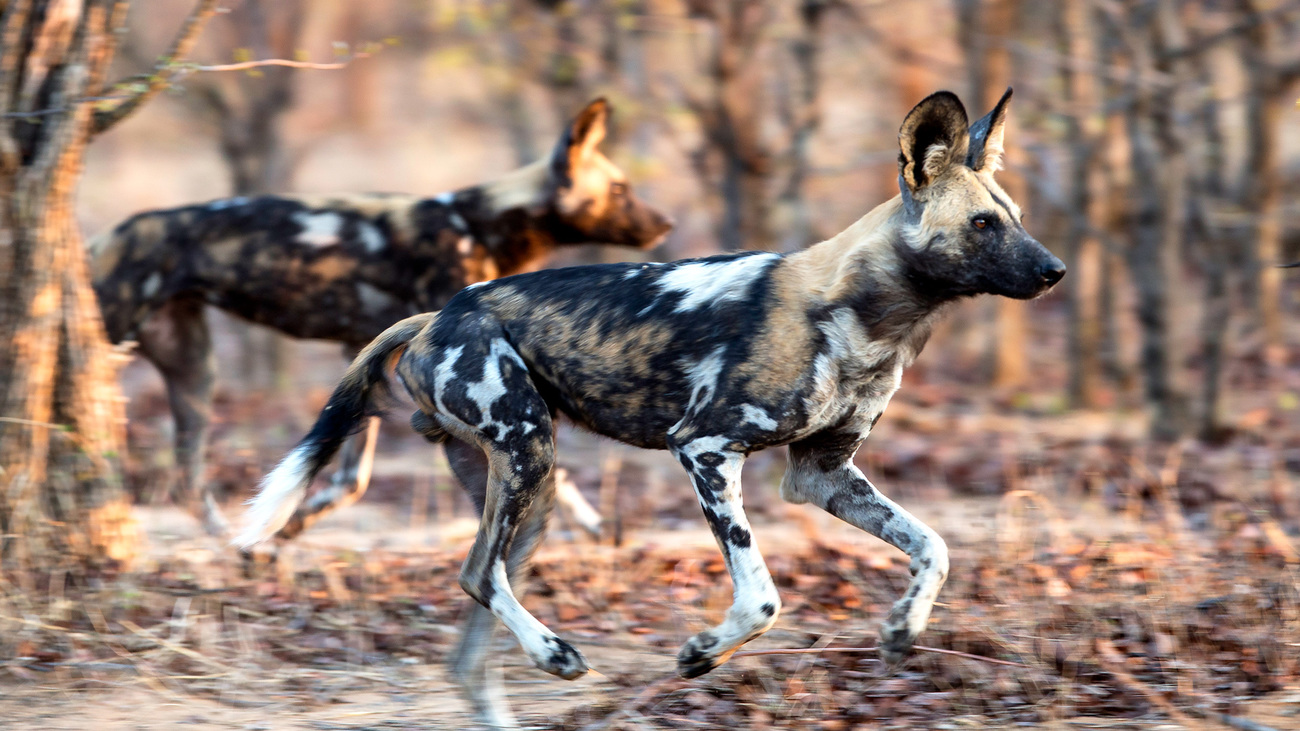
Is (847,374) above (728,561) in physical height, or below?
above

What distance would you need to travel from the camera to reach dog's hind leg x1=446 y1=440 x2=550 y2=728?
12.9 ft

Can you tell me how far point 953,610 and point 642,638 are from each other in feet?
3.71

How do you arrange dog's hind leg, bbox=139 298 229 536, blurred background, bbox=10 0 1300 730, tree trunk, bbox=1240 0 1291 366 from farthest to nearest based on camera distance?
tree trunk, bbox=1240 0 1291 366 → dog's hind leg, bbox=139 298 229 536 → blurred background, bbox=10 0 1300 730

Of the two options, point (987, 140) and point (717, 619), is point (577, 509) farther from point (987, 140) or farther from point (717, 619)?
point (987, 140)

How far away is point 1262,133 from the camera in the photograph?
8.52 metres

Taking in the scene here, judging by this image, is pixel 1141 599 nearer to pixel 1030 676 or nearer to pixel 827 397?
pixel 1030 676

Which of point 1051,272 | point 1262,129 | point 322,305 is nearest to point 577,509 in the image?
point 322,305

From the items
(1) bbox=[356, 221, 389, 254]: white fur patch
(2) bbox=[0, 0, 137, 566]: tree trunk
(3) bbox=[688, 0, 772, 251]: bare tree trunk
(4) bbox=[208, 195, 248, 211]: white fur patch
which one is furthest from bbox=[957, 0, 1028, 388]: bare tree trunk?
(2) bbox=[0, 0, 137, 566]: tree trunk

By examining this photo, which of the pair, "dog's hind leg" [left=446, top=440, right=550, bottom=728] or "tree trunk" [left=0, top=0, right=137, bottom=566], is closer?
"dog's hind leg" [left=446, top=440, right=550, bottom=728]

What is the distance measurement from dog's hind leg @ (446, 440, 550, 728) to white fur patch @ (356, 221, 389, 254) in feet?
8.33

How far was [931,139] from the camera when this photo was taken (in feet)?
11.9

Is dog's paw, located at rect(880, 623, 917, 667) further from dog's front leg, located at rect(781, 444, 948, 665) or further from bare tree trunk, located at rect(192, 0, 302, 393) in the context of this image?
bare tree trunk, located at rect(192, 0, 302, 393)

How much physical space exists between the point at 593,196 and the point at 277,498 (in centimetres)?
320

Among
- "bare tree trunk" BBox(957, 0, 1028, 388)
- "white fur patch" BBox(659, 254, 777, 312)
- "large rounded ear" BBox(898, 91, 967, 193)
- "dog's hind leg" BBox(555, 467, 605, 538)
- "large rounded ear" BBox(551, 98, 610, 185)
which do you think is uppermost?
"bare tree trunk" BBox(957, 0, 1028, 388)
